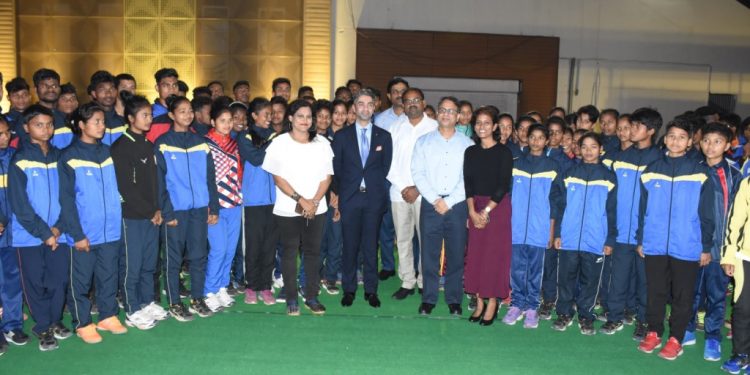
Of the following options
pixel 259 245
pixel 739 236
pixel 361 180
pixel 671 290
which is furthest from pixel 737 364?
pixel 259 245

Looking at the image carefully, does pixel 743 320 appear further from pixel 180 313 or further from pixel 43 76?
pixel 43 76

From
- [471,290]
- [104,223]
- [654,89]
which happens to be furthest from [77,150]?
[654,89]

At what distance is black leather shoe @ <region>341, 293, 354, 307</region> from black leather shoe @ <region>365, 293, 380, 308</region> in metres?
0.15

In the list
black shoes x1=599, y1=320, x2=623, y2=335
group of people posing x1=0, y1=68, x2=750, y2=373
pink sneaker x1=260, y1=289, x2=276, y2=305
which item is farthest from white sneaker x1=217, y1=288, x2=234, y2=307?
black shoes x1=599, y1=320, x2=623, y2=335

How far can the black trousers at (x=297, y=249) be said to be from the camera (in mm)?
5102

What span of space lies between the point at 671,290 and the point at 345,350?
2390 millimetres

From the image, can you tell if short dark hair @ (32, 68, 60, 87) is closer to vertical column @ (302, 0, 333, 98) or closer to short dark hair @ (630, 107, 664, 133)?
short dark hair @ (630, 107, 664, 133)

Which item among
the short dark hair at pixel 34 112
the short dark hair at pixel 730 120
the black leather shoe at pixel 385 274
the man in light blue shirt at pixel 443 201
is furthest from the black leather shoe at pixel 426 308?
the short dark hair at pixel 730 120

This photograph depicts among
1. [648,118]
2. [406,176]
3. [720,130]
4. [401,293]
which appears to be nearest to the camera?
[720,130]

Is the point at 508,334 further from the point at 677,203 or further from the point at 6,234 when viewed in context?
the point at 6,234

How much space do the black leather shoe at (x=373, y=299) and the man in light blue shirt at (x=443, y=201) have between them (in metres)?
0.40

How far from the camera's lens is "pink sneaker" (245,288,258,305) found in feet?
18.0

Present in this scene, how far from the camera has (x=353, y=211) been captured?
5418mm

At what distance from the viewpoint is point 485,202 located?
495 centimetres
